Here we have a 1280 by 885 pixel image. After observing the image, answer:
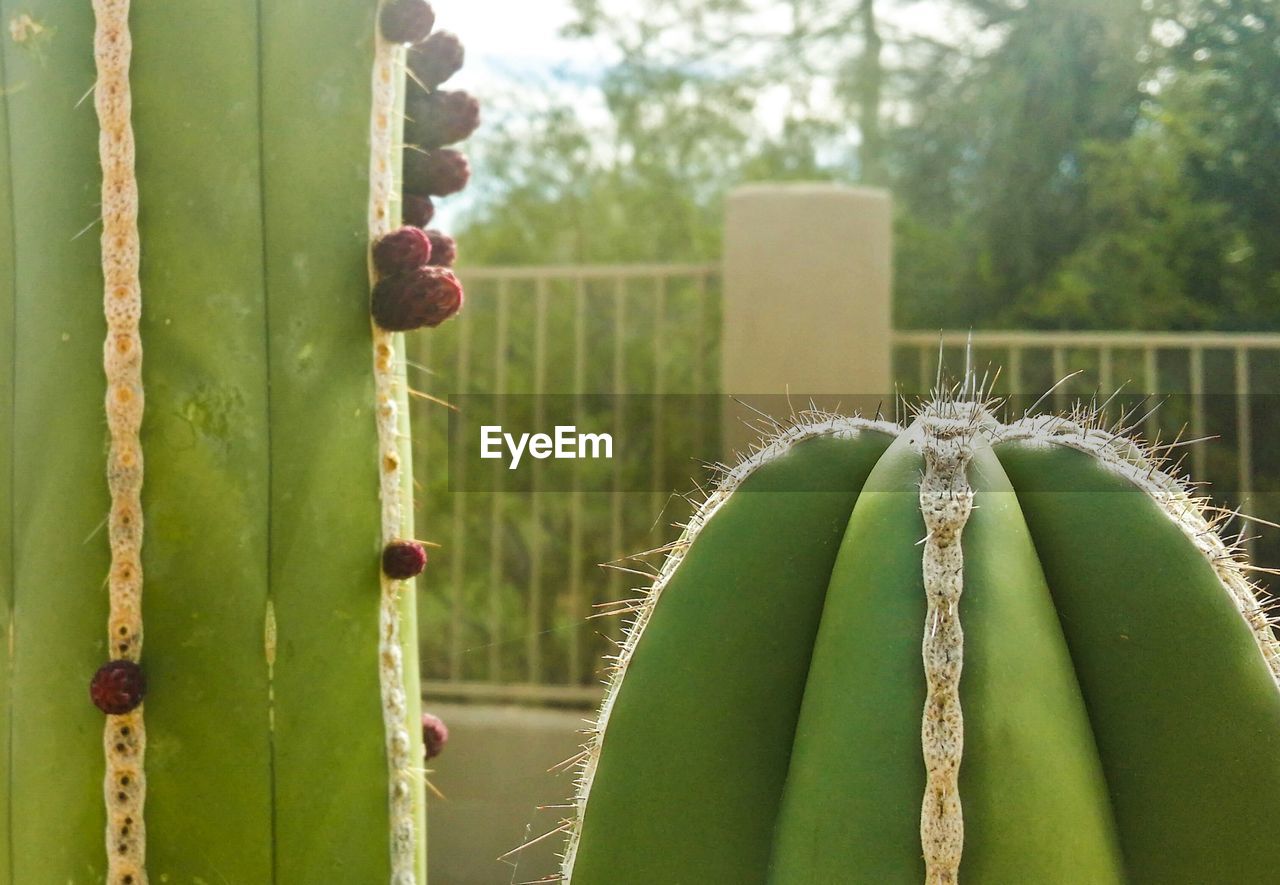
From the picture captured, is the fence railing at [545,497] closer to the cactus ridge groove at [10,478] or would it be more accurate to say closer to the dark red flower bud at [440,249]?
the dark red flower bud at [440,249]

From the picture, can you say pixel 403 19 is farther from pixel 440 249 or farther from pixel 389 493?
pixel 389 493

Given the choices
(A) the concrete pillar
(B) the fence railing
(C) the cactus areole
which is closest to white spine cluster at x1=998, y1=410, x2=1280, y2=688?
(C) the cactus areole

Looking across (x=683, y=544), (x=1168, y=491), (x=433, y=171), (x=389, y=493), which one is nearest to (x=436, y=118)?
(x=433, y=171)

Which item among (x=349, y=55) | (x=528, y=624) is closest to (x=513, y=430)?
(x=528, y=624)

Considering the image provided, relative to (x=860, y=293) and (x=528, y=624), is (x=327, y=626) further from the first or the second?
(x=528, y=624)

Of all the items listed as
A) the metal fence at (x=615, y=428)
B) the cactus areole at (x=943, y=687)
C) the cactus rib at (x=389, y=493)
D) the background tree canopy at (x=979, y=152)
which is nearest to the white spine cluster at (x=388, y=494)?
the cactus rib at (x=389, y=493)

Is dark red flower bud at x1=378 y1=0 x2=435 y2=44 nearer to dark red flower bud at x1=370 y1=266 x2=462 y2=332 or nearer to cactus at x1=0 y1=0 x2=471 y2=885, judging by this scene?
cactus at x1=0 y1=0 x2=471 y2=885

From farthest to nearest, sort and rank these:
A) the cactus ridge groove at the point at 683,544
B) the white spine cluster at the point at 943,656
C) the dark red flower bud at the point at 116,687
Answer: the dark red flower bud at the point at 116,687
the cactus ridge groove at the point at 683,544
the white spine cluster at the point at 943,656
